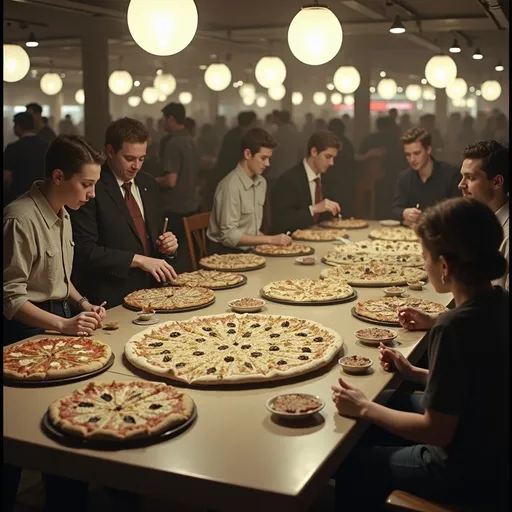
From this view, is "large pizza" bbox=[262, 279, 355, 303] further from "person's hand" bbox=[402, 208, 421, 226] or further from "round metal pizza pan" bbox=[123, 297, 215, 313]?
"person's hand" bbox=[402, 208, 421, 226]

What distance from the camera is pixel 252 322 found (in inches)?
115

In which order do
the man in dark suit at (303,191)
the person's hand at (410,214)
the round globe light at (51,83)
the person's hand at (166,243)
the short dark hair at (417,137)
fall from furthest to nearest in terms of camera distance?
the round globe light at (51,83), the man in dark suit at (303,191), the short dark hair at (417,137), the person's hand at (410,214), the person's hand at (166,243)

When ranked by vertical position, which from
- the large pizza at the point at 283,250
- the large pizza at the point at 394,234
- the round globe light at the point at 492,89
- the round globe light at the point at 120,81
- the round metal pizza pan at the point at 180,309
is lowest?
the round metal pizza pan at the point at 180,309

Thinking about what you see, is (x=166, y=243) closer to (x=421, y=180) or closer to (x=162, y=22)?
(x=162, y=22)

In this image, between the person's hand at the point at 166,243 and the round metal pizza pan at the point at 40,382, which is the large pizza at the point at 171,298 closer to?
the person's hand at the point at 166,243

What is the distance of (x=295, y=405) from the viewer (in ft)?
6.47

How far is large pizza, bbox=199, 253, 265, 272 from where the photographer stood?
4034 millimetres

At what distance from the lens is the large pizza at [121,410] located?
1798 millimetres

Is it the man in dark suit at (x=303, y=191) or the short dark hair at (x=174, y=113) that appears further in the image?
the short dark hair at (x=174, y=113)

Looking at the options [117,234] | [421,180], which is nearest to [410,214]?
[421,180]

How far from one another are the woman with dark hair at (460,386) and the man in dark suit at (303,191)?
355 cm

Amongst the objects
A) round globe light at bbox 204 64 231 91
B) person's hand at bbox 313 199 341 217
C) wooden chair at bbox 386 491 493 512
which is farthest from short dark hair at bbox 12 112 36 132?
wooden chair at bbox 386 491 493 512

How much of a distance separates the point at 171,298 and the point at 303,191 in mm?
2530

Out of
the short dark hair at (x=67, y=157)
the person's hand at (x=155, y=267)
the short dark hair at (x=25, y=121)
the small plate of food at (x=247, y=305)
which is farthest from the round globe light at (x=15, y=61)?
the small plate of food at (x=247, y=305)
